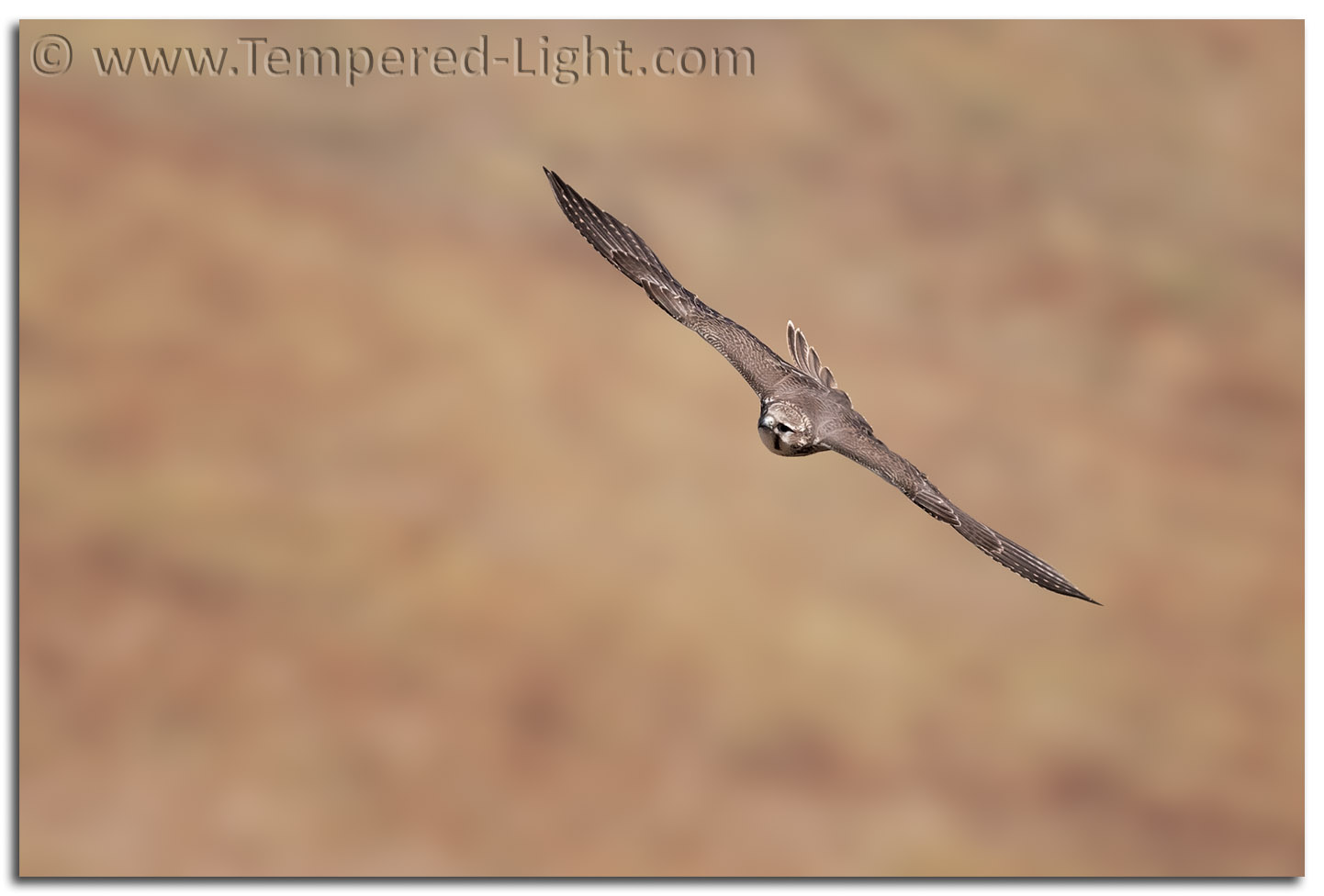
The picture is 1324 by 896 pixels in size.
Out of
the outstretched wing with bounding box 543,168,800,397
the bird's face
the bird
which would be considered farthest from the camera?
the outstretched wing with bounding box 543,168,800,397

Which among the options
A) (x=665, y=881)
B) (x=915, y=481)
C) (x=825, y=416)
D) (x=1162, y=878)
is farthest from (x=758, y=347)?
(x=1162, y=878)

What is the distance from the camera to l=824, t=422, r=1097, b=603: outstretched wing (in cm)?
1417

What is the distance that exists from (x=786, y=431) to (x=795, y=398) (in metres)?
0.85

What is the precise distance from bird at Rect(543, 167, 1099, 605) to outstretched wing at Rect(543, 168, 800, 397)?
0.01 metres

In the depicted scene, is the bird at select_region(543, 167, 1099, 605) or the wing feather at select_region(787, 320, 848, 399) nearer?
the bird at select_region(543, 167, 1099, 605)

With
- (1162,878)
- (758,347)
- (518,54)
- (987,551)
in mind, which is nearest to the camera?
(987,551)

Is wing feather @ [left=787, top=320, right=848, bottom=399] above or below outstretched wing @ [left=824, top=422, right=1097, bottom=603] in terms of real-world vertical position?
above

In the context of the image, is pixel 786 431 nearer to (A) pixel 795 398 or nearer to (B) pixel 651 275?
(A) pixel 795 398

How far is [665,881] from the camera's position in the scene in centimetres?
3203

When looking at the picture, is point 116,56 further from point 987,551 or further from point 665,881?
point 987,551

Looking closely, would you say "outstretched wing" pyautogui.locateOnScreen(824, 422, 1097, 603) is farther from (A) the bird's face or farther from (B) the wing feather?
(B) the wing feather

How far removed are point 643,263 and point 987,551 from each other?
5655 mm

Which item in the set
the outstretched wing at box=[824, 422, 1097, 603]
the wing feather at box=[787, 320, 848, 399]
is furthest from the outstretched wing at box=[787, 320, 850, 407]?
the outstretched wing at box=[824, 422, 1097, 603]

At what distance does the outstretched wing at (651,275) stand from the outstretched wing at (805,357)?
281 mm
